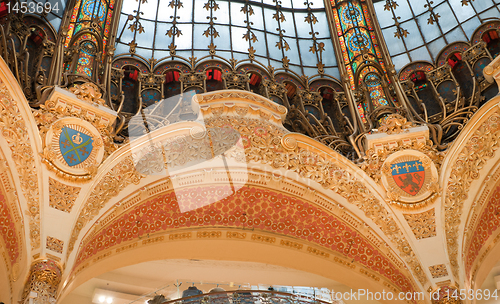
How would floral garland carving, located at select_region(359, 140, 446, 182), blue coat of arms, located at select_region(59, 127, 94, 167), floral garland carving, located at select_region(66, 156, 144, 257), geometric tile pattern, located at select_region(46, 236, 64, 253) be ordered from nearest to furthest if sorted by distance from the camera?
geometric tile pattern, located at select_region(46, 236, 64, 253) < floral garland carving, located at select_region(66, 156, 144, 257) < blue coat of arms, located at select_region(59, 127, 94, 167) < floral garland carving, located at select_region(359, 140, 446, 182)

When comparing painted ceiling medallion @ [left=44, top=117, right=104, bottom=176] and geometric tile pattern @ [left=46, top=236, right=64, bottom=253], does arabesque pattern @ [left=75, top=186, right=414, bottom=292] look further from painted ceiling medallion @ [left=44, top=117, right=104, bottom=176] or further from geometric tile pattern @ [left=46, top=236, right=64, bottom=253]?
geometric tile pattern @ [left=46, top=236, right=64, bottom=253]

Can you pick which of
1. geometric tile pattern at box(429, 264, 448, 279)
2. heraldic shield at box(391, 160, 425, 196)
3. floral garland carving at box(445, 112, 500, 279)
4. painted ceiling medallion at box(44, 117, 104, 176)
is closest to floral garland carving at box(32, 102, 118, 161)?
painted ceiling medallion at box(44, 117, 104, 176)

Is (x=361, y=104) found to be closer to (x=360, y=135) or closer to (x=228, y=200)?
(x=360, y=135)

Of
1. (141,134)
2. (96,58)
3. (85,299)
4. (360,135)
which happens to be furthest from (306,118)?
(85,299)

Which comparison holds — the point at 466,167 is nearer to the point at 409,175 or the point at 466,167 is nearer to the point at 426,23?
the point at 409,175

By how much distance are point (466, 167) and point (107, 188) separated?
5.86 m

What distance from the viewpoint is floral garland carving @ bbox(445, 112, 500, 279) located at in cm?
859

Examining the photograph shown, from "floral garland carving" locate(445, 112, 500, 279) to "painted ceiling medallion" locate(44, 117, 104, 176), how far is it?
18.8 ft

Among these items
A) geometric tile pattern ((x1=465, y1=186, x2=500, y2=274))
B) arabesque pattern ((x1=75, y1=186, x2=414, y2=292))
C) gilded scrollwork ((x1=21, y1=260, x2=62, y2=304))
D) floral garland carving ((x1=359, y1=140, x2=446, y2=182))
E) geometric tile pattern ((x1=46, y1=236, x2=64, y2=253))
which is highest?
floral garland carving ((x1=359, y1=140, x2=446, y2=182))

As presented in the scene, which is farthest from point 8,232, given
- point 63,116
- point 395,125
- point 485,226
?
point 485,226

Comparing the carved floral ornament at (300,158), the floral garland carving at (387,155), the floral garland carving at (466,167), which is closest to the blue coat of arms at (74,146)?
the carved floral ornament at (300,158)

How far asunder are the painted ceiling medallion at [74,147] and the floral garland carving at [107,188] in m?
0.31

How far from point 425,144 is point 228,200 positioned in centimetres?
355

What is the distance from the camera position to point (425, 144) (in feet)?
30.1
